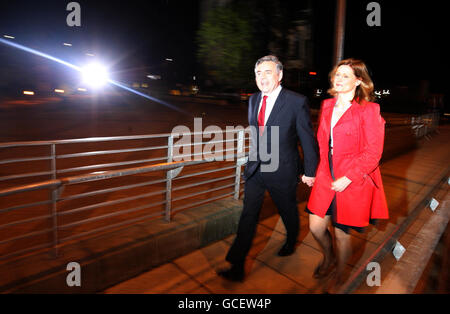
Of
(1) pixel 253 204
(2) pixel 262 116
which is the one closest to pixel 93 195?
(1) pixel 253 204

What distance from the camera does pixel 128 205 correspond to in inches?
185

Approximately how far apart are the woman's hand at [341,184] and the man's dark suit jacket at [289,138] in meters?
0.26

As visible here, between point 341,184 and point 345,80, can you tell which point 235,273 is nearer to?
point 341,184

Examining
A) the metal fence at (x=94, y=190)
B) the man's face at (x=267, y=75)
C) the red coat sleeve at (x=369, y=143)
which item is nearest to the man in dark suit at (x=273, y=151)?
the man's face at (x=267, y=75)

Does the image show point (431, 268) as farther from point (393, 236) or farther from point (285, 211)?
point (285, 211)

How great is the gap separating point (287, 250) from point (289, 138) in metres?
1.38

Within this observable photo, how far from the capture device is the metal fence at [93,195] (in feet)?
9.20

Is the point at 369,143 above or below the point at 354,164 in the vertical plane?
above

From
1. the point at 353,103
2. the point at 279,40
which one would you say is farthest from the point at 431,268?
the point at 279,40

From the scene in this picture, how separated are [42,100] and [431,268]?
28.1m

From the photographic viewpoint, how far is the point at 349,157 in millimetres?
2410

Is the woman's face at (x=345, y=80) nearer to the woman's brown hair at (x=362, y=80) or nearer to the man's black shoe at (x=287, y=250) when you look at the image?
the woman's brown hair at (x=362, y=80)

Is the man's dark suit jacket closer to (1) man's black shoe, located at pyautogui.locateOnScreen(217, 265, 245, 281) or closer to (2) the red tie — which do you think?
(2) the red tie

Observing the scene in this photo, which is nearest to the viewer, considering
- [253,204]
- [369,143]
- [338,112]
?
[369,143]
